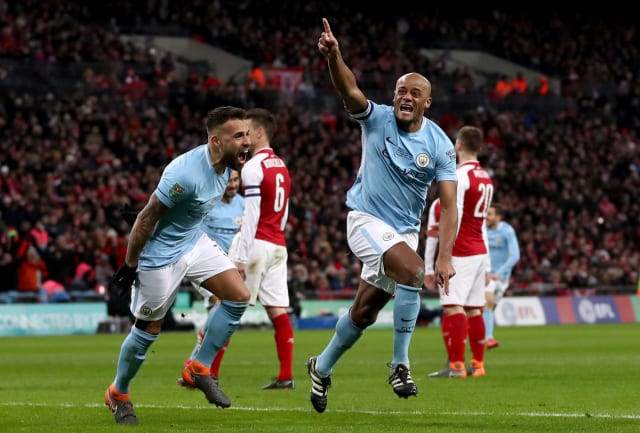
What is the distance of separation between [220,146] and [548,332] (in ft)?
66.7

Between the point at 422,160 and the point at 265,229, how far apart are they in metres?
3.66

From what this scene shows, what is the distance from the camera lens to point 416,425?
368 inches

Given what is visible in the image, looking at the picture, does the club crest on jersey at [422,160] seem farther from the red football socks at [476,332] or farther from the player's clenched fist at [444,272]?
the red football socks at [476,332]

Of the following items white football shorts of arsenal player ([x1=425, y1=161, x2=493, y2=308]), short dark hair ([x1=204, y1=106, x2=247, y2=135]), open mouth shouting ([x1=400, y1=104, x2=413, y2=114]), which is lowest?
white football shorts of arsenal player ([x1=425, y1=161, x2=493, y2=308])

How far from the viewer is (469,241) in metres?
15.2

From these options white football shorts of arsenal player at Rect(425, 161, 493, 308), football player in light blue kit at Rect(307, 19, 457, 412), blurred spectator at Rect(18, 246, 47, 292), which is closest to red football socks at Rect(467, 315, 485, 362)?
white football shorts of arsenal player at Rect(425, 161, 493, 308)

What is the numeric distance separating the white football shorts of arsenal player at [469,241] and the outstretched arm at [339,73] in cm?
515

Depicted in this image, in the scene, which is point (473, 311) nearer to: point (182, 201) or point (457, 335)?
point (457, 335)

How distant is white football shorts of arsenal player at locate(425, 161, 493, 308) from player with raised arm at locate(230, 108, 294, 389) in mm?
2152

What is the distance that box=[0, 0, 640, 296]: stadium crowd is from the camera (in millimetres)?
30891

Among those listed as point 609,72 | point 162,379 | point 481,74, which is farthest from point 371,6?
point 162,379

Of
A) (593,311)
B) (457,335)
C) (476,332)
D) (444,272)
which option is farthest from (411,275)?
(593,311)

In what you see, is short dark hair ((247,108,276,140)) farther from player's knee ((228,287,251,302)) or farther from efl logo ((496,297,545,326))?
efl logo ((496,297,545,326))

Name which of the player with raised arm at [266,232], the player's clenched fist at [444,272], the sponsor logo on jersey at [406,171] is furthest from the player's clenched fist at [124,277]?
the player with raised arm at [266,232]
